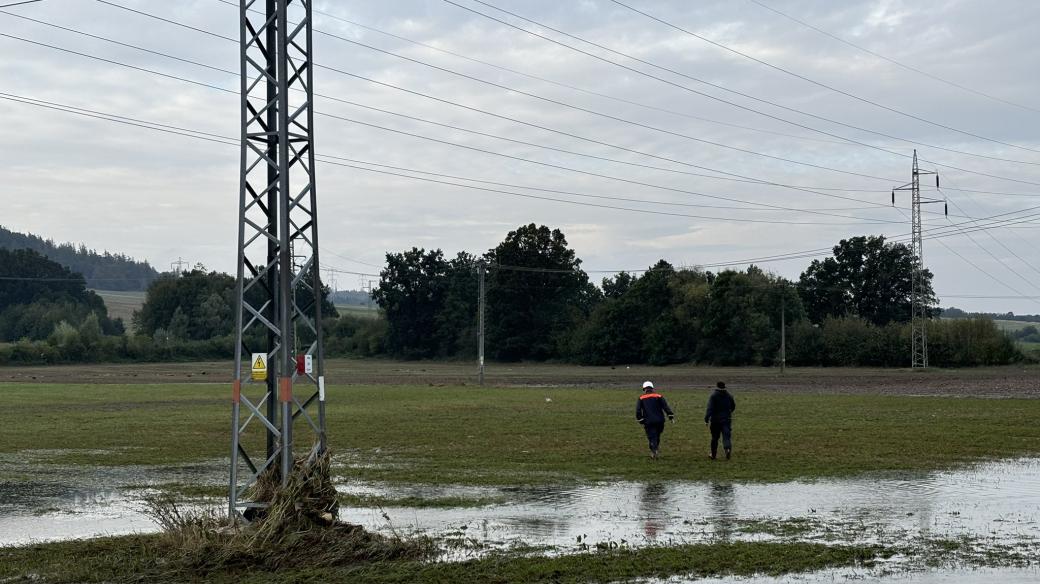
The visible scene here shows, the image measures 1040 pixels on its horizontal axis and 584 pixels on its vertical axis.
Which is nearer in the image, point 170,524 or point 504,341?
point 170,524

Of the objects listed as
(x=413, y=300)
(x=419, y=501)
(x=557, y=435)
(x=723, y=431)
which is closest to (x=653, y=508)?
(x=419, y=501)

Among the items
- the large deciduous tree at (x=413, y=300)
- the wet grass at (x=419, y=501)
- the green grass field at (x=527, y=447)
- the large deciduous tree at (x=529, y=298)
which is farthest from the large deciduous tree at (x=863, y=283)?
the wet grass at (x=419, y=501)

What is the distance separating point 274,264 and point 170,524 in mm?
3476

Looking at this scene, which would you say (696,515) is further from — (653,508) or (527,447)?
(527,447)

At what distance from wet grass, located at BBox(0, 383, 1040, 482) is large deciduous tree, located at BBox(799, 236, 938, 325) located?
77730 millimetres

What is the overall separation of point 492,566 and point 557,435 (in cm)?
1966

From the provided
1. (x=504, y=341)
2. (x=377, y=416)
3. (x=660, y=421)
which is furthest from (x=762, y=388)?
(x=504, y=341)

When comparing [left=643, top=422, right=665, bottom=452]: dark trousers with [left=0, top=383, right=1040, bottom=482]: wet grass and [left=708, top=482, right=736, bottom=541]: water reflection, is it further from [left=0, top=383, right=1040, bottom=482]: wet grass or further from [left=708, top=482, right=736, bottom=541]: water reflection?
[left=708, top=482, right=736, bottom=541]: water reflection

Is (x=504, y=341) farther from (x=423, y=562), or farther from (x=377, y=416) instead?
(x=423, y=562)

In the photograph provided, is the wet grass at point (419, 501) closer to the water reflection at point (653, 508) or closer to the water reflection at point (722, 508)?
the water reflection at point (653, 508)

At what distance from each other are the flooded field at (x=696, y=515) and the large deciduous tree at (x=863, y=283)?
109 metres

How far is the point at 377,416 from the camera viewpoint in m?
42.3

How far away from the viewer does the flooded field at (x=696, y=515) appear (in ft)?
46.6

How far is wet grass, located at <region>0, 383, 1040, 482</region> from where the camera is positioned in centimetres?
2417
